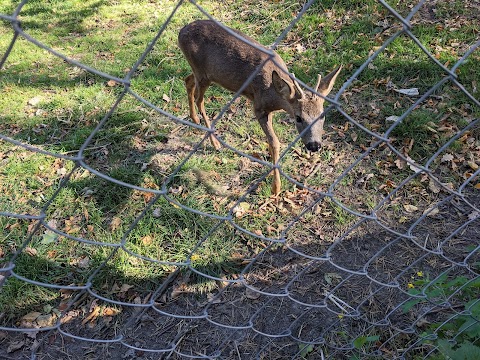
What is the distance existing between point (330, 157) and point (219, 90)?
168 centimetres

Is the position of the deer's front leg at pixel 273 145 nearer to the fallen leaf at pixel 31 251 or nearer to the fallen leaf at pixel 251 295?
the fallen leaf at pixel 251 295

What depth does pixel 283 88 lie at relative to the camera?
3146 mm

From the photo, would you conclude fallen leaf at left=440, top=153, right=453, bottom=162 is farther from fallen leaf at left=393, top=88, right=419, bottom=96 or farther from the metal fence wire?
fallen leaf at left=393, top=88, right=419, bottom=96

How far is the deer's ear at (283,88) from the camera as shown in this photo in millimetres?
3034

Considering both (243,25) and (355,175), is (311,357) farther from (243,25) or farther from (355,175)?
Result: (243,25)

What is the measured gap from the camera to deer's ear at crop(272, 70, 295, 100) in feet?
9.96

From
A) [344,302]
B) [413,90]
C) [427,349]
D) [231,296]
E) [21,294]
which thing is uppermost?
[413,90]

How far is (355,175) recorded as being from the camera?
364 cm

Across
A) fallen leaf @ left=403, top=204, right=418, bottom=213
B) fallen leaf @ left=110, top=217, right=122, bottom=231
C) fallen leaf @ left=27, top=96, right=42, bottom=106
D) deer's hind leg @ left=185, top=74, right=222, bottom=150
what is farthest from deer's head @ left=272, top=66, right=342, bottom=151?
fallen leaf @ left=27, top=96, right=42, bottom=106

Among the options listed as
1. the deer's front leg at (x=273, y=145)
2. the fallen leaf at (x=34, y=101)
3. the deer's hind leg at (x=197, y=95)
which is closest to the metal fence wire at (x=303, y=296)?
the deer's front leg at (x=273, y=145)

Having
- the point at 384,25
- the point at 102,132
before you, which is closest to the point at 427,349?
the point at 102,132

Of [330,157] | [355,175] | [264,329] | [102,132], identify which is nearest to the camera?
[264,329]

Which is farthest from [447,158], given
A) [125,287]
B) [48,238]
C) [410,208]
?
[48,238]

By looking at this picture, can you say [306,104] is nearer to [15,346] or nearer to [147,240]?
[147,240]
